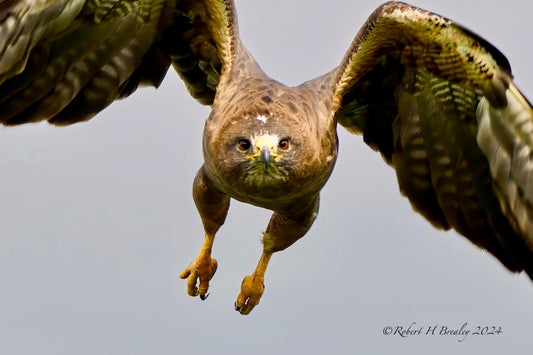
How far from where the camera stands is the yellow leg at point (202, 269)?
14055mm

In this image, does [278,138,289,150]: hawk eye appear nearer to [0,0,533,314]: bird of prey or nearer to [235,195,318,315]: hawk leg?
[0,0,533,314]: bird of prey

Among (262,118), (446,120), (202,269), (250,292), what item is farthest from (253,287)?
(262,118)

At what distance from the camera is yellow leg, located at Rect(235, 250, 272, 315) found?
545 inches

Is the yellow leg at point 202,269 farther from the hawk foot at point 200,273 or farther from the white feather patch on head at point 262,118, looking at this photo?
the white feather patch on head at point 262,118

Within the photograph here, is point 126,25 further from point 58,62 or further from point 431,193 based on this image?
point 431,193

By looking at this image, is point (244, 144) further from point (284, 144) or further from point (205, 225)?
point (205, 225)

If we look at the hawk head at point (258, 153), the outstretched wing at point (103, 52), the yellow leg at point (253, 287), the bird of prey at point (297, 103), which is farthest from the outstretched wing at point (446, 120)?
the yellow leg at point (253, 287)

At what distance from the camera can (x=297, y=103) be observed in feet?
38.6

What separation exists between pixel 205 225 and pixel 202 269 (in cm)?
48

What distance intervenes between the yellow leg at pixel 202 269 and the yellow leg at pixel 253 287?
0.41 metres

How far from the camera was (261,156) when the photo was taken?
11.1 meters

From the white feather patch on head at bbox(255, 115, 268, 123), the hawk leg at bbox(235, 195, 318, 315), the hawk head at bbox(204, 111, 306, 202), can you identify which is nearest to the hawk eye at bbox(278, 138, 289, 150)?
the hawk head at bbox(204, 111, 306, 202)

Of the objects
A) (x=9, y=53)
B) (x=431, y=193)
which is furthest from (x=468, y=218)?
(x=9, y=53)

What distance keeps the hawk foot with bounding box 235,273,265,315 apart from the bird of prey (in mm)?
13
